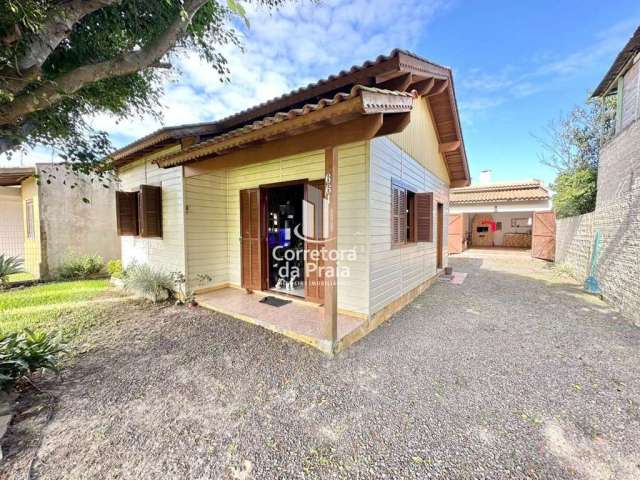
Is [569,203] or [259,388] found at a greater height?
[569,203]

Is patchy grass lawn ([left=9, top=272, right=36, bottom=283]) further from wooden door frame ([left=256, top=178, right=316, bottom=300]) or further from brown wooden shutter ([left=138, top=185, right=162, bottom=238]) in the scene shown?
wooden door frame ([left=256, top=178, right=316, bottom=300])

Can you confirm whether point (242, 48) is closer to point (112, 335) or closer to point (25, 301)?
point (112, 335)

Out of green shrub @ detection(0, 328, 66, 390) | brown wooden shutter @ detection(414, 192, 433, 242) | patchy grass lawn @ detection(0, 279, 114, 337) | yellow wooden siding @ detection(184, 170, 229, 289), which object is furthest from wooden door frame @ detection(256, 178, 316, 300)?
green shrub @ detection(0, 328, 66, 390)

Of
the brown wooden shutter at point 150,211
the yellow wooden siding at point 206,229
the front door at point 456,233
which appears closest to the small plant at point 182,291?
the yellow wooden siding at point 206,229

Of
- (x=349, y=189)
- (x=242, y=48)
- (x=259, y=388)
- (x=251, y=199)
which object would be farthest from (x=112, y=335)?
(x=242, y=48)

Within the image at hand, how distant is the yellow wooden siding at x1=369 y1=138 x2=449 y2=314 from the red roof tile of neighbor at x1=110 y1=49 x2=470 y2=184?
0.94 meters

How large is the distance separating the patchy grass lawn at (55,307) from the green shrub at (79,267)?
3.23ft

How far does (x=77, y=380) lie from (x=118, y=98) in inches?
169

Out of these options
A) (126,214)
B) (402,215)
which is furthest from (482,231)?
(126,214)

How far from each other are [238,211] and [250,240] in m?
0.78

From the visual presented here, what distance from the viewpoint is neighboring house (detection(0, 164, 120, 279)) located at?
8.13 m

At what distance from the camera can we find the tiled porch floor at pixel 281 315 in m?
3.64

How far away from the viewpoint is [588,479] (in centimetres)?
168

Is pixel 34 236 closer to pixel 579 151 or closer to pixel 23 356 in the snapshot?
pixel 23 356
